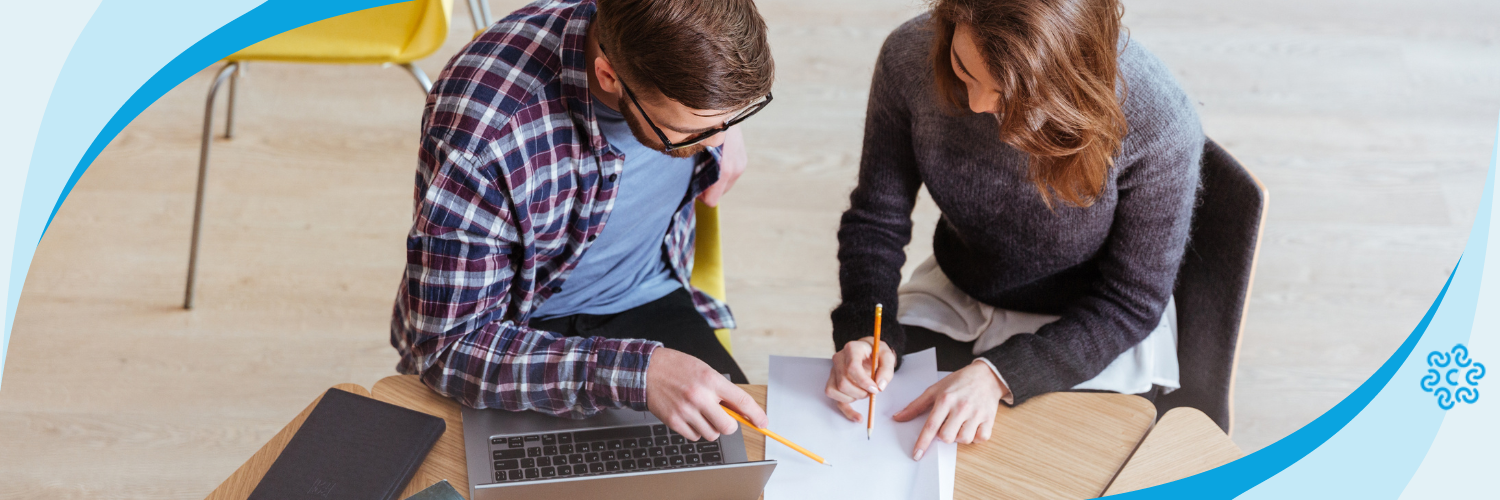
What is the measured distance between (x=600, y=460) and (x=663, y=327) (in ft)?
1.34

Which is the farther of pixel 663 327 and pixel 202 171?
pixel 202 171

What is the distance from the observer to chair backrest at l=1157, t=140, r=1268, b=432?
1.24 metres

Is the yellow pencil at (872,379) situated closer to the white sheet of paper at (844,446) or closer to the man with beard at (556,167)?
the white sheet of paper at (844,446)

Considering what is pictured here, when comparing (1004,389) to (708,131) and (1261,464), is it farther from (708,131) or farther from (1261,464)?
(708,131)

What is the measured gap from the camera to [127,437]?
6.31 feet

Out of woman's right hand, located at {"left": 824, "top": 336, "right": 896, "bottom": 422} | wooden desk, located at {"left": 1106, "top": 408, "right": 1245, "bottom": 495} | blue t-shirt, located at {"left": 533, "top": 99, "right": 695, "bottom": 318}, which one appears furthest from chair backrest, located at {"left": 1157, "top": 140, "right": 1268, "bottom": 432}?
blue t-shirt, located at {"left": 533, "top": 99, "right": 695, "bottom": 318}

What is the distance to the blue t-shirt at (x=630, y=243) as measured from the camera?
1.30m

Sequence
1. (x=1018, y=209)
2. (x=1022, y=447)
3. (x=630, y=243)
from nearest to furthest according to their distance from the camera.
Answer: (x=1022, y=447) < (x=1018, y=209) < (x=630, y=243)

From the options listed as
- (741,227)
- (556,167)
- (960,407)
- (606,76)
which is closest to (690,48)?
(606,76)

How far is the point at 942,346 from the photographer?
57.9 inches

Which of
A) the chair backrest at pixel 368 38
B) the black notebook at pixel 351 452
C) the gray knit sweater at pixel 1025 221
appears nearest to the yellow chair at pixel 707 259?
the gray knit sweater at pixel 1025 221

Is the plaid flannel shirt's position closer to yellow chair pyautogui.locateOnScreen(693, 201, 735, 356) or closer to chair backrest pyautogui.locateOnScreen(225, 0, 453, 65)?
yellow chair pyautogui.locateOnScreen(693, 201, 735, 356)

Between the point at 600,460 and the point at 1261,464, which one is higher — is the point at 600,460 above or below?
above

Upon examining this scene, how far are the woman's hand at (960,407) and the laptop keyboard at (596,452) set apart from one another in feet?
0.73
